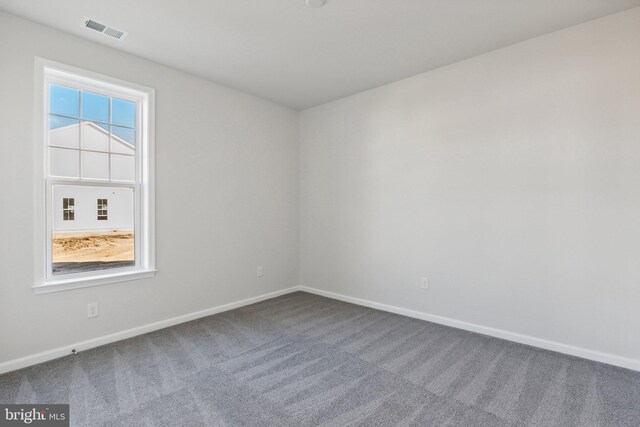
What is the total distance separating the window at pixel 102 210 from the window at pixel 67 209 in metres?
0.20

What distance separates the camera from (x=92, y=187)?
2.83 m

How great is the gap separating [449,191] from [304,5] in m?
2.21

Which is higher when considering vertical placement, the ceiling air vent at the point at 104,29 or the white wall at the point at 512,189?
the ceiling air vent at the point at 104,29

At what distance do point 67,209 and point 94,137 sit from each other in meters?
0.71

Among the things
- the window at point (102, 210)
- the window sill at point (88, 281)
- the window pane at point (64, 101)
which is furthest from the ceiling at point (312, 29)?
the window sill at point (88, 281)

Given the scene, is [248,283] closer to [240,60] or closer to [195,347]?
[195,347]

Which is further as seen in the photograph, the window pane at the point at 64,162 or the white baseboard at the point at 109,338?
the window pane at the point at 64,162

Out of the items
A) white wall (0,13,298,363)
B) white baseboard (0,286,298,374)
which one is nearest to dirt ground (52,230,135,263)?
white wall (0,13,298,363)

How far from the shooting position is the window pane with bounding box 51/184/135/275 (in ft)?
8.69

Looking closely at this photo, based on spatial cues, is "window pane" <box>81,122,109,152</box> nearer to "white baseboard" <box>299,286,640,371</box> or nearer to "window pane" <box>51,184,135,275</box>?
"window pane" <box>51,184,135,275</box>

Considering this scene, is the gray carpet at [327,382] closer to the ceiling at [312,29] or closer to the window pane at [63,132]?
the window pane at [63,132]

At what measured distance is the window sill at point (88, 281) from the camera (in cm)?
248

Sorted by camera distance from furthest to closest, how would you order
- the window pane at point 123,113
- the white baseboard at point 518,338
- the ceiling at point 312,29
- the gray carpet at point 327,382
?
1. the window pane at point 123,113
2. the white baseboard at point 518,338
3. the ceiling at point 312,29
4. the gray carpet at point 327,382

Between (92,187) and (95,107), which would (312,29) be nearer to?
(95,107)
